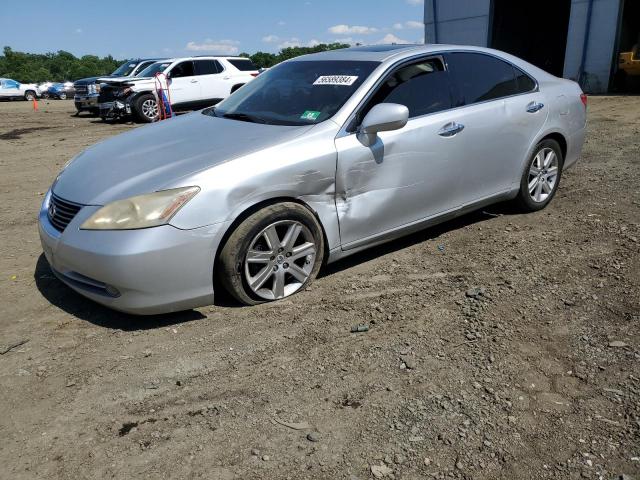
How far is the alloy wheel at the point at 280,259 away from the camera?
3.49 metres

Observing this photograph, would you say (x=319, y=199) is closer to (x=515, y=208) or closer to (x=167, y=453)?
(x=167, y=453)

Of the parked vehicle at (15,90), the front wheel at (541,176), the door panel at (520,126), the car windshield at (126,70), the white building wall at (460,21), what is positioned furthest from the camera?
the parked vehicle at (15,90)

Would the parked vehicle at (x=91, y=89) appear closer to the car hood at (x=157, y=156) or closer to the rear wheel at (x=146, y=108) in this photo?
the rear wheel at (x=146, y=108)

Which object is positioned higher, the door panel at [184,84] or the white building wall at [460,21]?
the white building wall at [460,21]

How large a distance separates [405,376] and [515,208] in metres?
3.04

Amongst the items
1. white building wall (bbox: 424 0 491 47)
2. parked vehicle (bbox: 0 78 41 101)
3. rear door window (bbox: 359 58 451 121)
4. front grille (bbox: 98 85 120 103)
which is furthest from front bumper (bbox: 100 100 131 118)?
parked vehicle (bbox: 0 78 41 101)

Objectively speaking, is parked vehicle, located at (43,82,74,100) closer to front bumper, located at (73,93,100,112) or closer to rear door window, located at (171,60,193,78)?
front bumper, located at (73,93,100,112)

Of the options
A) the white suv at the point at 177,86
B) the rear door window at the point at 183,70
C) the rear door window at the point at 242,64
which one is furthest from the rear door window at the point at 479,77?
the rear door window at the point at 242,64

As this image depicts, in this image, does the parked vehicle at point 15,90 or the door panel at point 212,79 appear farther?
the parked vehicle at point 15,90

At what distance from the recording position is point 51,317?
3.57 m

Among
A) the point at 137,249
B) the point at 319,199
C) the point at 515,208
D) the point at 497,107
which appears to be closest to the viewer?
the point at 137,249

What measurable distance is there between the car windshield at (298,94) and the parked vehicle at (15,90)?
32.4 metres

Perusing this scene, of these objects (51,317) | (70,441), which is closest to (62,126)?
(51,317)

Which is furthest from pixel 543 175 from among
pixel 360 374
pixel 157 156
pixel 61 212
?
pixel 61 212
